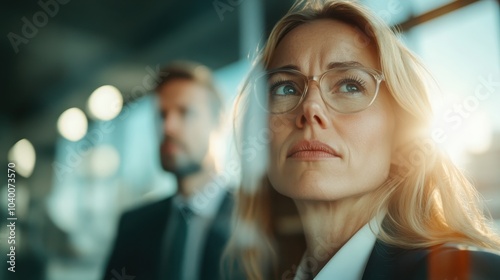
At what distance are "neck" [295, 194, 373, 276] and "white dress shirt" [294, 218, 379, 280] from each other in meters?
Result: 0.02

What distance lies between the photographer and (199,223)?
1127 mm

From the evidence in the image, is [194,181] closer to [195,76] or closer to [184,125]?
[184,125]

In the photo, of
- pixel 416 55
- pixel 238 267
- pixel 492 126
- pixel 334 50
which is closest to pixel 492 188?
pixel 492 126

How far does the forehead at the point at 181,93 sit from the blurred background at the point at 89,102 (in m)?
0.04

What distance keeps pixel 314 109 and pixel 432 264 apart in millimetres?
358

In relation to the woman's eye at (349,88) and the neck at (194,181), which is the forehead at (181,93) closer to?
the neck at (194,181)

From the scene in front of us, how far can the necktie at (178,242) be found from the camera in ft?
3.70

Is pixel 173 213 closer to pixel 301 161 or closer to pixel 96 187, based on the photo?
pixel 96 187

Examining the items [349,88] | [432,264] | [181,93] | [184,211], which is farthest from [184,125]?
[432,264]

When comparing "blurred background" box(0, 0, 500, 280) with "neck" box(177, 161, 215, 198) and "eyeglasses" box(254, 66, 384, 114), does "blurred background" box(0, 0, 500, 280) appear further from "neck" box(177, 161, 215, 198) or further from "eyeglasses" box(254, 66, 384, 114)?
"eyeglasses" box(254, 66, 384, 114)

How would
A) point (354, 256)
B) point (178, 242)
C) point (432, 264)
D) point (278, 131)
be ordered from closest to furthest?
point (432, 264)
point (354, 256)
point (278, 131)
point (178, 242)
